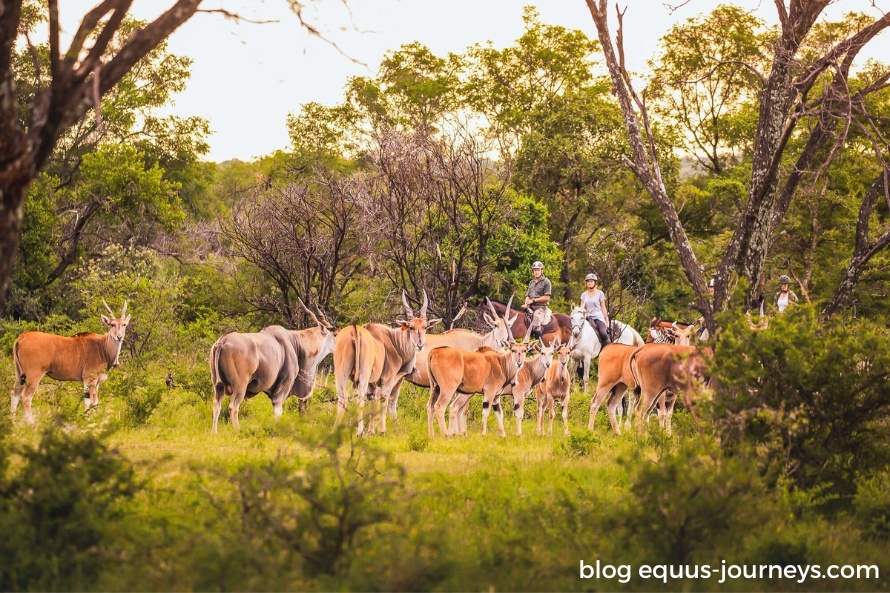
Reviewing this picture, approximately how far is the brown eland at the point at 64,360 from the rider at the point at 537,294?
30.2 ft

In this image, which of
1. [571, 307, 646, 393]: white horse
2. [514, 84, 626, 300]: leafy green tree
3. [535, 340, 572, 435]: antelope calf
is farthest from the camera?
[514, 84, 626, 300]: leafy green tree

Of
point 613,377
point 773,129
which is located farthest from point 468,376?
point 773,129

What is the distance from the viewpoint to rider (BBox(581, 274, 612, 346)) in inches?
956

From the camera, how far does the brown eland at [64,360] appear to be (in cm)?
1612

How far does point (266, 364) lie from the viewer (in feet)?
52.5

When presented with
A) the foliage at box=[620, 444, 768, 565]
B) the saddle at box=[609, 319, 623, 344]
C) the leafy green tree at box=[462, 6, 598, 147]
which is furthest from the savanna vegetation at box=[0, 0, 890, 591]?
→ the leafy green tree at box=[462, 6, 598, 147]

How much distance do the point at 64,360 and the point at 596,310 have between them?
40.1 feet

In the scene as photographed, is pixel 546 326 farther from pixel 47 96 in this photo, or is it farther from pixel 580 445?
pixel 47 96

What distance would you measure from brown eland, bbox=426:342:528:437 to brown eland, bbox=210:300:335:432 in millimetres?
2354

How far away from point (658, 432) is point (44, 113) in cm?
882

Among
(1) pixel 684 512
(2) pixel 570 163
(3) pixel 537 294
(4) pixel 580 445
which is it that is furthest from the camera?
(2) pixel 570 163

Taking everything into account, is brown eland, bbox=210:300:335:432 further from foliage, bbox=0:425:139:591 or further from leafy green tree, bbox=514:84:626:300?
leafy green tree, bbox=514:84:626:300

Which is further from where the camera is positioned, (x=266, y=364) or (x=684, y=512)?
(x=266, y=364)

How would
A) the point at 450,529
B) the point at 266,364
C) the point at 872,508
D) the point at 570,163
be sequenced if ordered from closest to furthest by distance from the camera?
the point at 450,529 → the point at 872,508 → the point at 266,364 → the point at 570,163
